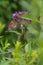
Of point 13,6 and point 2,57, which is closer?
point 2,57

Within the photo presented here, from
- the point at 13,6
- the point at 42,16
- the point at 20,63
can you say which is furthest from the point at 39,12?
the point at 13,6

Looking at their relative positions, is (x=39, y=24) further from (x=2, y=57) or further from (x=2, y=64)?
(x=2, y=57)

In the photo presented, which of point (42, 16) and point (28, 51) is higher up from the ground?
point (42, 16)

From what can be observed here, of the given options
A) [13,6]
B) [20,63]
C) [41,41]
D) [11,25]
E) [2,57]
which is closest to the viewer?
[41,41]

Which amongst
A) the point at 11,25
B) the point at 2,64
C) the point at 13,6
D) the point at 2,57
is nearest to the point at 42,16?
the point at 2,64

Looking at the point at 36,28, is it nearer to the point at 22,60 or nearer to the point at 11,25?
the point at 22,60

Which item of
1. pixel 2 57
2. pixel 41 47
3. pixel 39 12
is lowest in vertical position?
pixel 2 57

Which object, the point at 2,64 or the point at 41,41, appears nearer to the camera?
the point at 41,41

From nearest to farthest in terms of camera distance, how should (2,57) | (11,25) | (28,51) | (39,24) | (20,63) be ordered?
(39,24) → (20,63) → (28,51) → (2,57) → (11,25)

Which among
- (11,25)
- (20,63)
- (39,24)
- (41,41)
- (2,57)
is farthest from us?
(11,25)
